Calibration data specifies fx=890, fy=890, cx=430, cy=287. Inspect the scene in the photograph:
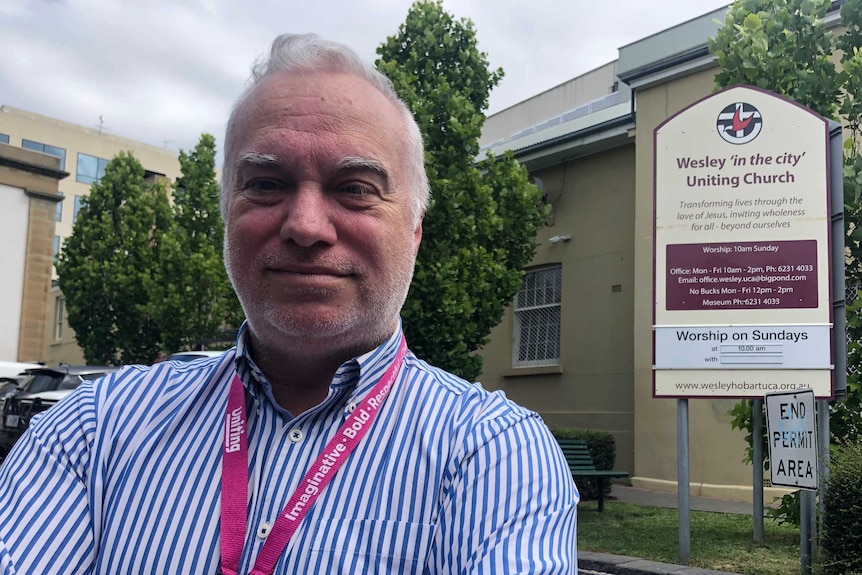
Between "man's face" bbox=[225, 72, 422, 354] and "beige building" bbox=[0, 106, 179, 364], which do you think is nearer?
"man's face" bbox=[225, 72, 422, 354]

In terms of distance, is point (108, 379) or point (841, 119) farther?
point (841, 119)

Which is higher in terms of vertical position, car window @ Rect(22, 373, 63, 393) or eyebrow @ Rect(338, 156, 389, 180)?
eyebrow @ Rect(338, 156, 389, 180)

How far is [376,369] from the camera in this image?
60.1 inches

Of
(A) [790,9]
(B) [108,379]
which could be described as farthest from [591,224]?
(B) [108,379]

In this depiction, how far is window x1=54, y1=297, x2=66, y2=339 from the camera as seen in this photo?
1630 inches

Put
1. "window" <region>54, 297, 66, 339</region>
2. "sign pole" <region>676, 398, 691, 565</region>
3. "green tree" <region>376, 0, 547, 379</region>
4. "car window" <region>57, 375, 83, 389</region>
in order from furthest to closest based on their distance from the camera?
"window" <region>54, 297, 66, 339</region> < "car window" <region>57, 375, 83, 389</region> < "green tree" <region>376, 0, 547, 379</region> < "sign pole" <region>676, 398, 691, 565</region>

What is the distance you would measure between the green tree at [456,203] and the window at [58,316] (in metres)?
31.5

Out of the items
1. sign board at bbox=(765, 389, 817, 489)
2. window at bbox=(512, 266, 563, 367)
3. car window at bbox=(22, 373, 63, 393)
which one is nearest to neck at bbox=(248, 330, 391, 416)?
sign board at bbox=(765, 389, 817, 489)

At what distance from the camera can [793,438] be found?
25.2 ft

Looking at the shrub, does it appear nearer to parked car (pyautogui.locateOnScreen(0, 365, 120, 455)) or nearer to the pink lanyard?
the pink lanyard

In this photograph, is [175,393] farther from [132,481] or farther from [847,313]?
[847,313]

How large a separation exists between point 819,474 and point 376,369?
680 centimetres

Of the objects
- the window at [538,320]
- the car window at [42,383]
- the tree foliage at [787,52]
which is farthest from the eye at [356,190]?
the window at [538,320]

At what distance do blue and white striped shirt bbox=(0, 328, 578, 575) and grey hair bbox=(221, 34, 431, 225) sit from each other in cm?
33
